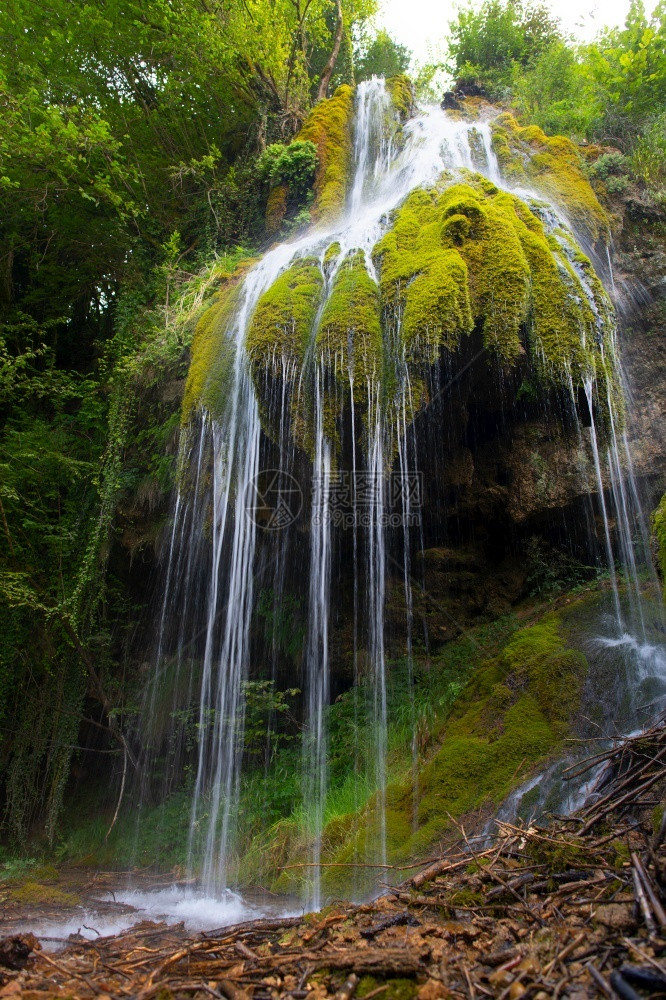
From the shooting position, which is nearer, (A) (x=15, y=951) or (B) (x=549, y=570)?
(A) (x=15, y=951)

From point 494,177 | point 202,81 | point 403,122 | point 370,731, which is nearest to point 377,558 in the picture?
point 370,731

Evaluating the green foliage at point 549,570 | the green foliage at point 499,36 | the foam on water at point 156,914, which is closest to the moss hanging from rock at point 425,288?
the green foliage at point 549,570

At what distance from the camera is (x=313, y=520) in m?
6.68

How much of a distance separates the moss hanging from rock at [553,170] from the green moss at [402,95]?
8.09 ft

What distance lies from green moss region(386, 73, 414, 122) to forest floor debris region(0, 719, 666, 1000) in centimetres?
1265

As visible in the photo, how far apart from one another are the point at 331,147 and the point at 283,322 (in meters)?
6.64

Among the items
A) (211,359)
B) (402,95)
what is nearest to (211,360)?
(211,359)

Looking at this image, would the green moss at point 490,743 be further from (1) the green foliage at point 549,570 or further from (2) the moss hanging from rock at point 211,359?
(2) the moss hanging from rock at point 211,359

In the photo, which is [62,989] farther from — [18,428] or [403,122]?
[403,122]


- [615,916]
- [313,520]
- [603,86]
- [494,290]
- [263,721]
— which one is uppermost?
[603,86]

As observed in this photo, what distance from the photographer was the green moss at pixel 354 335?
5.77m

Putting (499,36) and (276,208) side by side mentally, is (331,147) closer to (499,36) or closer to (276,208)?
(276,208)

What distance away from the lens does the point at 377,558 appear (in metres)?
6.80

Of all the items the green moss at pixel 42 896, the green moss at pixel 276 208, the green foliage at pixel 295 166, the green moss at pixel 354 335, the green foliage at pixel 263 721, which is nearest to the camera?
the green moss at pixel 42 896
